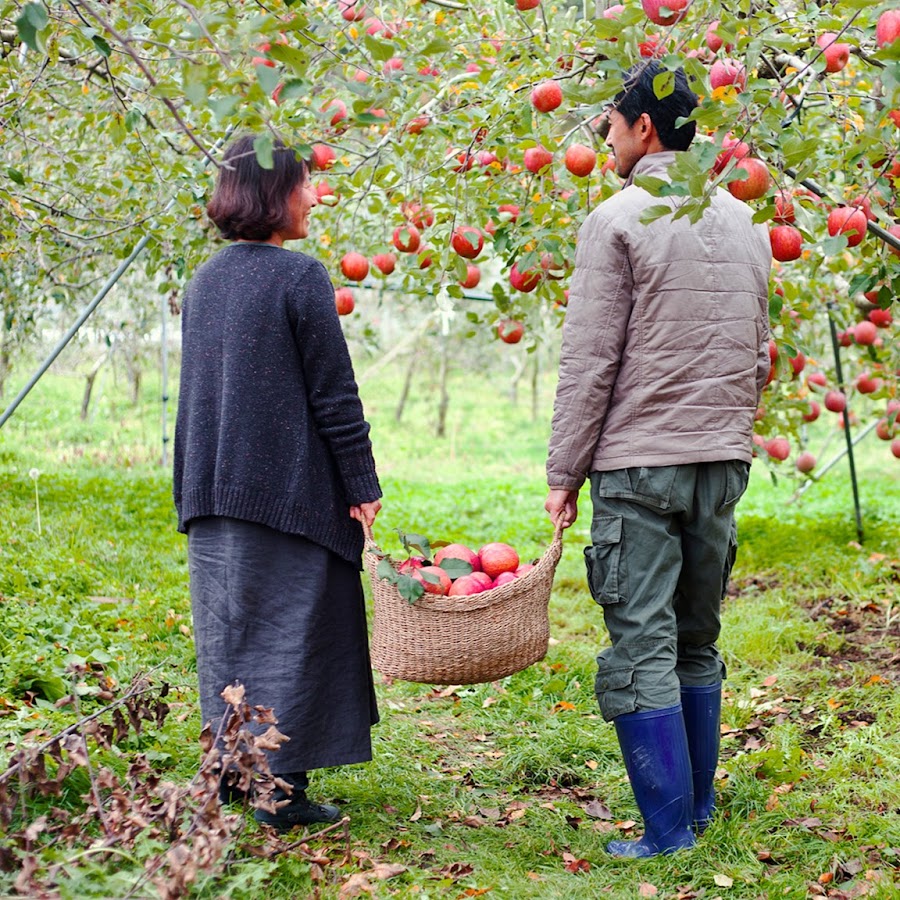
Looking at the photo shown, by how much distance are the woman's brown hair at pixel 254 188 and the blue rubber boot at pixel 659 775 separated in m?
1.36

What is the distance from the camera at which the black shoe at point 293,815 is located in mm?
2521

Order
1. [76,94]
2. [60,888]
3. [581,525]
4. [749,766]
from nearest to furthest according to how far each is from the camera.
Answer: [60,888], [749,766], [76,94], [581,525]

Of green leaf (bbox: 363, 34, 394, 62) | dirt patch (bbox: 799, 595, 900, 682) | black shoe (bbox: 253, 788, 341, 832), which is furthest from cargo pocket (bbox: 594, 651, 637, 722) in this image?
dirt patch (bbox: 799, 595, 900, 682)

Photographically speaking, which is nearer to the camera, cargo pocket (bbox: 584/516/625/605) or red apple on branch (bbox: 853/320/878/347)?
cargo pocket (bbox: 584/516/625/605)

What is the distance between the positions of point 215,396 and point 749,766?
173cm

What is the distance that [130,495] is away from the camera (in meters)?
6.32

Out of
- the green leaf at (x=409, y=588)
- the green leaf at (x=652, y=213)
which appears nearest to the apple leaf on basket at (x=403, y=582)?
the green leaf at (x=409, y=588)

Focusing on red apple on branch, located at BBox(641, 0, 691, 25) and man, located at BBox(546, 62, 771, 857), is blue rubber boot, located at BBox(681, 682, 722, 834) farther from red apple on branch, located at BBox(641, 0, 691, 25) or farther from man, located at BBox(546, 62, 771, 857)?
red apple on branch, located at BBox(641, 0, 691, 25)

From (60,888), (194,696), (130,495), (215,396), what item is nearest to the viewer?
(60,888)

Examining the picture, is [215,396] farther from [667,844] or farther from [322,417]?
[667,844]

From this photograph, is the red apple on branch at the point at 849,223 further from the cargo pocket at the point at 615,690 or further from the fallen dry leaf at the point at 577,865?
the fallen dry leaf at the point at 577,865

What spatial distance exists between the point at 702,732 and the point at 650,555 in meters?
0.52

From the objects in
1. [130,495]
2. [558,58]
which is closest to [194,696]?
[558,58]

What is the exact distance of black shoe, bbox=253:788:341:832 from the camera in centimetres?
252
